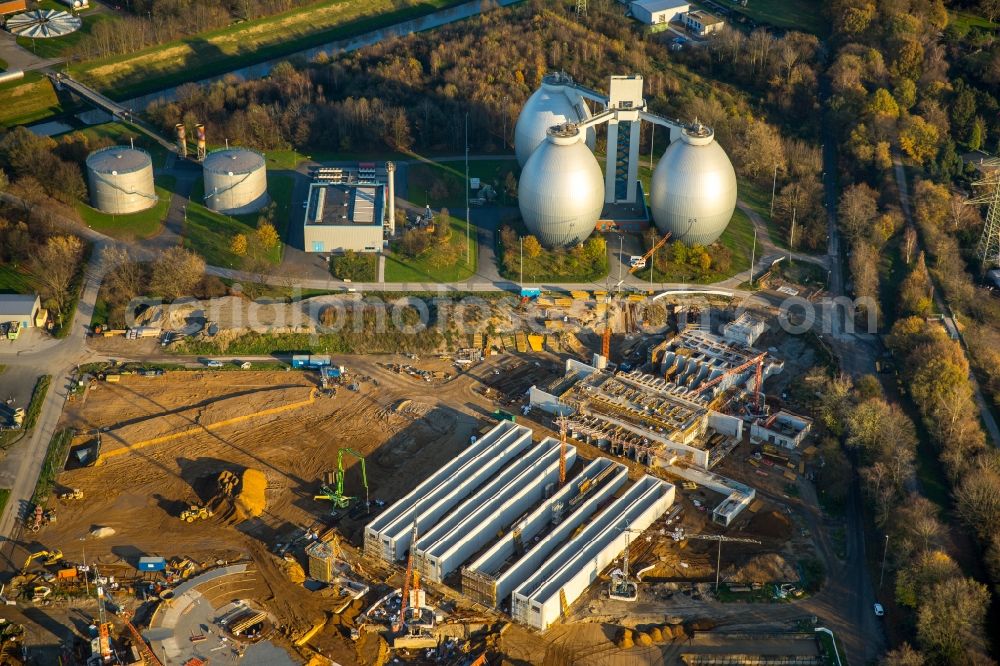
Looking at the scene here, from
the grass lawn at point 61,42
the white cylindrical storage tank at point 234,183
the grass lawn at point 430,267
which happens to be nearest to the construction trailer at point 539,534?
the grass lawn at point 430,267

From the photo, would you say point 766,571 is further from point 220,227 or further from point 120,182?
point 120,182

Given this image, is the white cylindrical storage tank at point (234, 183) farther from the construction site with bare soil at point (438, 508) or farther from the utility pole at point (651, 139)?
the utility pole at point (651, 139)

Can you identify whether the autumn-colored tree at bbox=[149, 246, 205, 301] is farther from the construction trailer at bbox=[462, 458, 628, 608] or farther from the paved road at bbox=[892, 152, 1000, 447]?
the paved road at bbox=[892, 152, 1000, 447]

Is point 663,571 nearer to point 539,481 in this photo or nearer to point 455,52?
point 539,481

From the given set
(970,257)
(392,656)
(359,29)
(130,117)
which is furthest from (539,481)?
(359,29)

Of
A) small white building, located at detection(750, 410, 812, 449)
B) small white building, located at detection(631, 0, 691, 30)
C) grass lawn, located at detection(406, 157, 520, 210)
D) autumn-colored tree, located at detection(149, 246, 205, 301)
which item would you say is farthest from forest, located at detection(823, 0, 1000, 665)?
autumn-colored tree, located at detection(149, 246, 205, 301)

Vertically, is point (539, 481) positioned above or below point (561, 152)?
below
